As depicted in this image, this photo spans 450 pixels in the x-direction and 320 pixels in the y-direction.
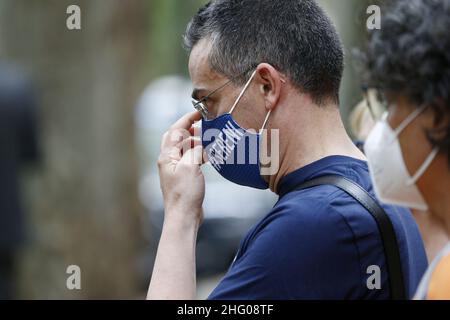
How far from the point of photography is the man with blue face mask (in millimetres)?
2850

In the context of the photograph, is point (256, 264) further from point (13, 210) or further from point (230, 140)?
point (13, 210)

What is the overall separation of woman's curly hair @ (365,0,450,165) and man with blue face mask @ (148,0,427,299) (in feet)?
1.64

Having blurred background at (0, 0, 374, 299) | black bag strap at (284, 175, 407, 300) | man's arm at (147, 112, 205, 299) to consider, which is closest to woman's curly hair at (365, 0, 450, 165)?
black bag strap at (284, 175, 407, 300)

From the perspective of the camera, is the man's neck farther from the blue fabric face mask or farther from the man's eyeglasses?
the man's eyeglasses

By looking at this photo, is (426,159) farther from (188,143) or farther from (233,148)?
(188,143)

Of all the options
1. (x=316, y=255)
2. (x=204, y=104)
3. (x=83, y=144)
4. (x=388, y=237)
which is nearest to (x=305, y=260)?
(x=316, y=255)

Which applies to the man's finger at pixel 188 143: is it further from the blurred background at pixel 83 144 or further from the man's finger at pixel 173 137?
the blurred background at pixel 83 144

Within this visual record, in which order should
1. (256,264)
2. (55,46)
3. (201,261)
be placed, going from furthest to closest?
(201,261) → (55,46) → (256,264)

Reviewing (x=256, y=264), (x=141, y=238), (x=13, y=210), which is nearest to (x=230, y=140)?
(x=256, y=264)

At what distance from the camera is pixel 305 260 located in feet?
9.27

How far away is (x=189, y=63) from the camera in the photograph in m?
3.43

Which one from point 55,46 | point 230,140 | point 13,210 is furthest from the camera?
point 55,46

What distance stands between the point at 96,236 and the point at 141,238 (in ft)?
2.49

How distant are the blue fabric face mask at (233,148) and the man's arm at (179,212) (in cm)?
6
